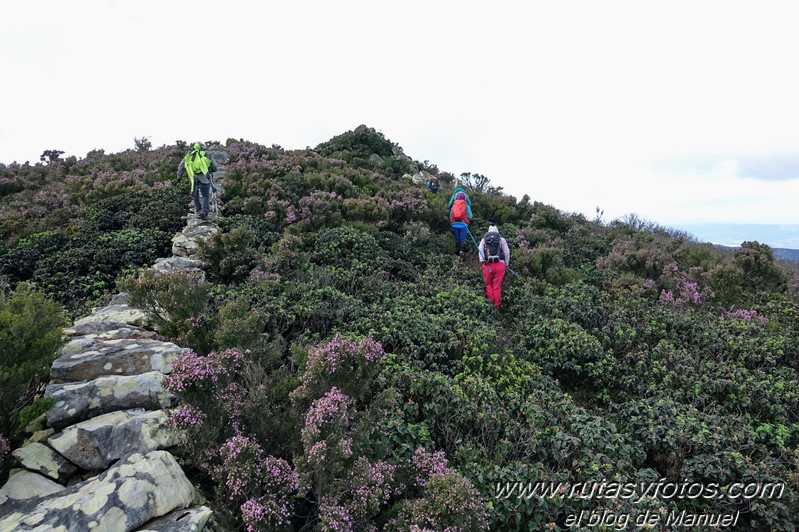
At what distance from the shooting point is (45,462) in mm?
2975

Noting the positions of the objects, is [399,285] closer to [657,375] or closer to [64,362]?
[657,375]

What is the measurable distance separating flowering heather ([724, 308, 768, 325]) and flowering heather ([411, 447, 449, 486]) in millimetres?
7495

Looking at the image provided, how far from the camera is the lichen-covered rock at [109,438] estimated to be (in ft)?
9.97

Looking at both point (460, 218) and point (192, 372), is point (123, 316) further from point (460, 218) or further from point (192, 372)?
point (460, 218)

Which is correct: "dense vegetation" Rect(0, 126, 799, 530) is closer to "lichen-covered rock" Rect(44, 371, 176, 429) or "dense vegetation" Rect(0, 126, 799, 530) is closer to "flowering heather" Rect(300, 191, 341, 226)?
"flowering heather" Rect(300, 191, 341, 226)

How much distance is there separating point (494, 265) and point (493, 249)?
1.06 feet

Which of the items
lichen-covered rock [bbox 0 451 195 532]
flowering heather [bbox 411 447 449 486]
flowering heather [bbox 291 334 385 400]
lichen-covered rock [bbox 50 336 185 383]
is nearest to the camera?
lichen-covered rock [bbox 0 451 195 532]

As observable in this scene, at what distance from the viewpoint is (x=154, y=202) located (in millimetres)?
10938

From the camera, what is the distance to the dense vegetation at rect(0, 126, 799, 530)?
3.02 meters

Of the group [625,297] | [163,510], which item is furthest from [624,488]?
[625,297]

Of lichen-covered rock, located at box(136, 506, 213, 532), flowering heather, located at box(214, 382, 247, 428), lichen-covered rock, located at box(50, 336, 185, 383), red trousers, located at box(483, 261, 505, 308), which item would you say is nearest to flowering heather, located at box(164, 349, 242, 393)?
flowering heather, located at box(214, 382, 247, 428)

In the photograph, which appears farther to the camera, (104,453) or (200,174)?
(200,174)

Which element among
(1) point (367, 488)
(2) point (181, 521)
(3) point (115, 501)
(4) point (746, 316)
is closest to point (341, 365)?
(1) point (367, 488)

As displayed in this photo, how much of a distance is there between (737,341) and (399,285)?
5.75 m
